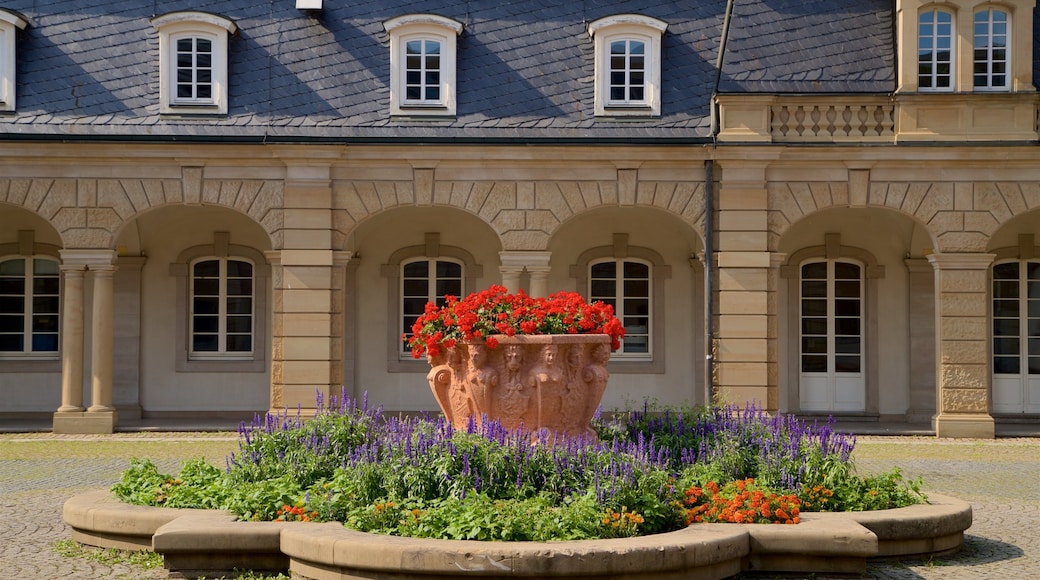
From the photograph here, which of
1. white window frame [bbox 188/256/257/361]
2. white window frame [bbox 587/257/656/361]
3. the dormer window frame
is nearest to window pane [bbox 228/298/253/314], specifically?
white window frame [bbox 188/256/257/361]

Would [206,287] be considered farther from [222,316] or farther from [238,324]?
[238,324]

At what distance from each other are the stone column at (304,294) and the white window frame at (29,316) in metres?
4.78

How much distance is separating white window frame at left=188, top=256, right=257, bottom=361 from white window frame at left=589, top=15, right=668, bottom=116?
265 inches

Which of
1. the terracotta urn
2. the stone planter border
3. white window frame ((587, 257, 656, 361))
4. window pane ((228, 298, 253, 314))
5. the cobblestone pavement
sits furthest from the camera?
window pane ((228, 298, 253, 314))

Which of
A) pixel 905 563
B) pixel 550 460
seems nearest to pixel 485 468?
pixel 550 460

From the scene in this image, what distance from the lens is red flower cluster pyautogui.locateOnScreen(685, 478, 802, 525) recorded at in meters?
8.75

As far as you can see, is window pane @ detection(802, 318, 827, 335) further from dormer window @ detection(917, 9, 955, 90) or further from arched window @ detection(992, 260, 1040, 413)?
dormer window @ detection(917, 9, 955, 90)

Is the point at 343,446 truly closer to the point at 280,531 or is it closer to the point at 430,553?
the point at 280,531

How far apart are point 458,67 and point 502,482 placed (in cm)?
1189

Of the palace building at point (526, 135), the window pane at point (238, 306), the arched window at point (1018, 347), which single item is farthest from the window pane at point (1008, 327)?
the window pane at point (238, 306)

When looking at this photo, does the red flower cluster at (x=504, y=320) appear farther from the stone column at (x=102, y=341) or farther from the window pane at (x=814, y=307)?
the window pane at (x=814, y=307)

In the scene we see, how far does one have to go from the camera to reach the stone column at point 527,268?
19.3m

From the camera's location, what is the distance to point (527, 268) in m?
19.4

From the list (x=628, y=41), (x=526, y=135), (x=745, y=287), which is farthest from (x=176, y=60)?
(x=745, y=287)
